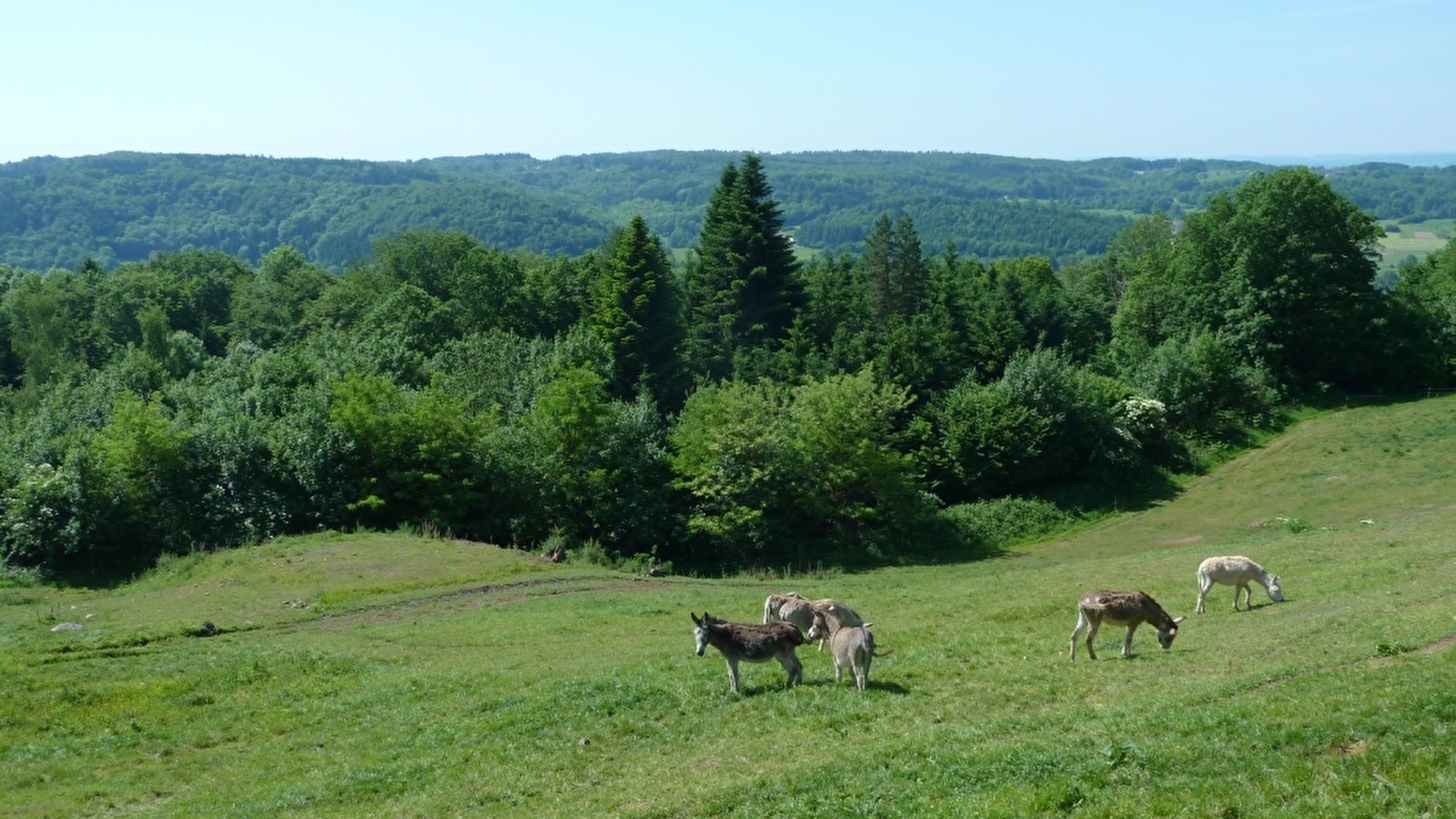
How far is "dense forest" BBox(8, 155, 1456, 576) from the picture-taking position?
171 ft

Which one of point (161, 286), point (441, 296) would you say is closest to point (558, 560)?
point (441, 296)

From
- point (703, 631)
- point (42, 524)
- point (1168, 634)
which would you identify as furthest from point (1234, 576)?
point (42, 524)

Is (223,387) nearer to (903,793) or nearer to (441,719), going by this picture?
(441,719)

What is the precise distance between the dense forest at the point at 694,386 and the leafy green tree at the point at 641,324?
213 millimetres

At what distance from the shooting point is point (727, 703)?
19.9 meters

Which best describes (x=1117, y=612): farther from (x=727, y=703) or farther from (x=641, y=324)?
(x=641, y=324)

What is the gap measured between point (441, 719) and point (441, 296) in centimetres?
7942

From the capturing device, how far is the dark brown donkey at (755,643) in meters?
20.4

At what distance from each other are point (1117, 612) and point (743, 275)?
63.7m

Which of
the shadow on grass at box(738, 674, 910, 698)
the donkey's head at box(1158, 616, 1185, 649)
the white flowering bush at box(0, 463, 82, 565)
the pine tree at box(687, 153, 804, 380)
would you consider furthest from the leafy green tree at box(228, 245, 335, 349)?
the donkey's head at box(1158, 616, 1185, 649)

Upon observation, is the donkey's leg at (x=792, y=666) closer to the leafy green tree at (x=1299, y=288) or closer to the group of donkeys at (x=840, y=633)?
the group of donkeys at (x=840, y=633)

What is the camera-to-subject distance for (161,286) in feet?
344

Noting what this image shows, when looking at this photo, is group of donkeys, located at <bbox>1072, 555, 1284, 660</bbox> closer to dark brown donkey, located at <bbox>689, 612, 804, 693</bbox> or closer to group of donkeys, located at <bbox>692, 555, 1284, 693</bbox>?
group of donkeys, located at <bbox>692, 555, 1284, 693</bbox>

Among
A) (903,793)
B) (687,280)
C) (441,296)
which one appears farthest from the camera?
(441,296)
